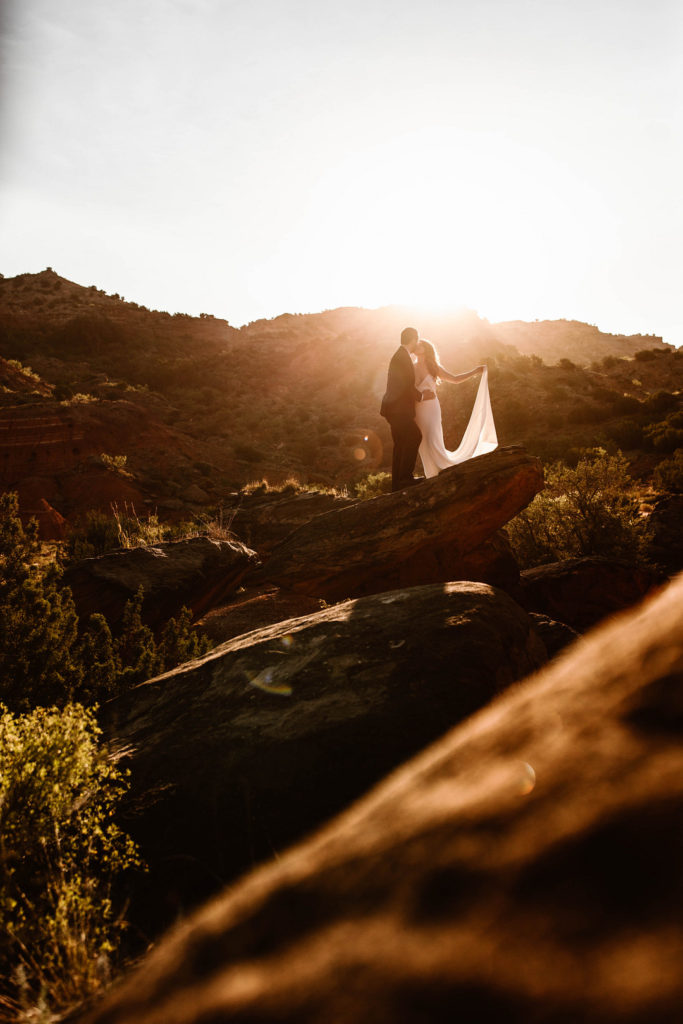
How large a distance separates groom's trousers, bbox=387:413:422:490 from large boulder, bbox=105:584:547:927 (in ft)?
13.5

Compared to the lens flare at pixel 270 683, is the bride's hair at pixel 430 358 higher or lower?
higher

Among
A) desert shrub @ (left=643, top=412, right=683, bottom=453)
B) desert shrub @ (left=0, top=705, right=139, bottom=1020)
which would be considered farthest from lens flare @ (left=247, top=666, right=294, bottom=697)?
desert shrub @ (left=643, top=412, right=683, bottom=453)

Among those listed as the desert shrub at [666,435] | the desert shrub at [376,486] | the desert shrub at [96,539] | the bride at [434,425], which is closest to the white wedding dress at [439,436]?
the bride at [434,425]

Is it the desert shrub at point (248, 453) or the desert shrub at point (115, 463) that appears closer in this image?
the desert shrub at point (115, 463)

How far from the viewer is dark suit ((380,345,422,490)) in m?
7.54

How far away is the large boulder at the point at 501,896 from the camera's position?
0.41 m

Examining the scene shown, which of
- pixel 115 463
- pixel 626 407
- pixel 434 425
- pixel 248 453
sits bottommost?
pixel 434 425

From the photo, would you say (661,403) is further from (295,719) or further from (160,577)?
(295,719)

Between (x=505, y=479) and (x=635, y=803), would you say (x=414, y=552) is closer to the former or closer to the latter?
(x=505, y=479)

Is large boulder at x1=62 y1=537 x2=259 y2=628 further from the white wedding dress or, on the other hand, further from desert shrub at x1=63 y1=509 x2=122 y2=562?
desert shrub at x1=63 y1=509 x2=122 y2=562

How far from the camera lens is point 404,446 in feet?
25.8

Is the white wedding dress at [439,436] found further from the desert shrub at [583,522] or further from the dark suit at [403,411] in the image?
the desert shrub at [583,522]

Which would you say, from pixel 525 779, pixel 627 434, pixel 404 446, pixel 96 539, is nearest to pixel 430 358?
pixel 404 446

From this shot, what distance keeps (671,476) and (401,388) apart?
7.44 metres
